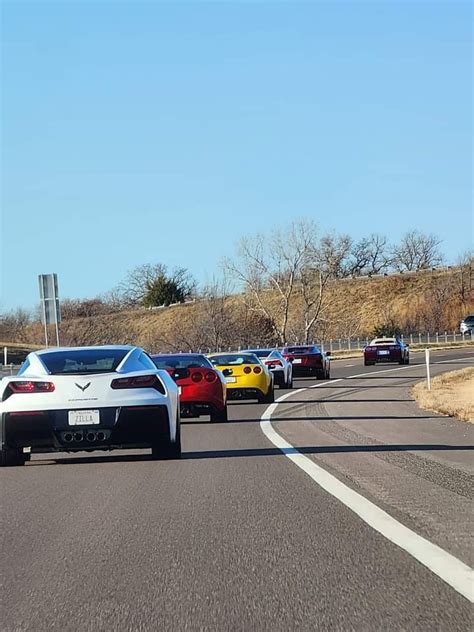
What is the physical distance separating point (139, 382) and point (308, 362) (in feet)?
95.1

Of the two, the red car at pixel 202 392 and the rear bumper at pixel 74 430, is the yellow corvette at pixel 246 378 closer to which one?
the red car at pixel 202 392

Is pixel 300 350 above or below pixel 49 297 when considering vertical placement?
below

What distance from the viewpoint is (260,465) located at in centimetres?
1270

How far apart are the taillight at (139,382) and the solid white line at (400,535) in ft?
5.85

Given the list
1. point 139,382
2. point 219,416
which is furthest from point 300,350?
point 139,382

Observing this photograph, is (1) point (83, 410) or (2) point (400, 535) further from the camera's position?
(1) point (83, 410)

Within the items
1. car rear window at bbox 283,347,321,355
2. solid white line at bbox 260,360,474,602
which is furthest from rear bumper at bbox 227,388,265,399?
car rear window at bbox 283,347,321,355

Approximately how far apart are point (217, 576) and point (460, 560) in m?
1.45

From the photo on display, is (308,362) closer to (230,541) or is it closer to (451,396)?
(451,396)

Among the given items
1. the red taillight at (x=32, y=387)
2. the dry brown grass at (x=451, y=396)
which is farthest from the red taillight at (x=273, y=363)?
the red taillight at (x=32, y=387)

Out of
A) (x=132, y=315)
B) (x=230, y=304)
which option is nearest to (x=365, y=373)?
(x=230, y=304)

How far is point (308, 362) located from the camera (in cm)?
4188

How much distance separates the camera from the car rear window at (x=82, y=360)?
13.3 meters

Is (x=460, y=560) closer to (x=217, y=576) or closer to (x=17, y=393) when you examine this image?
(x=217, y=576)
